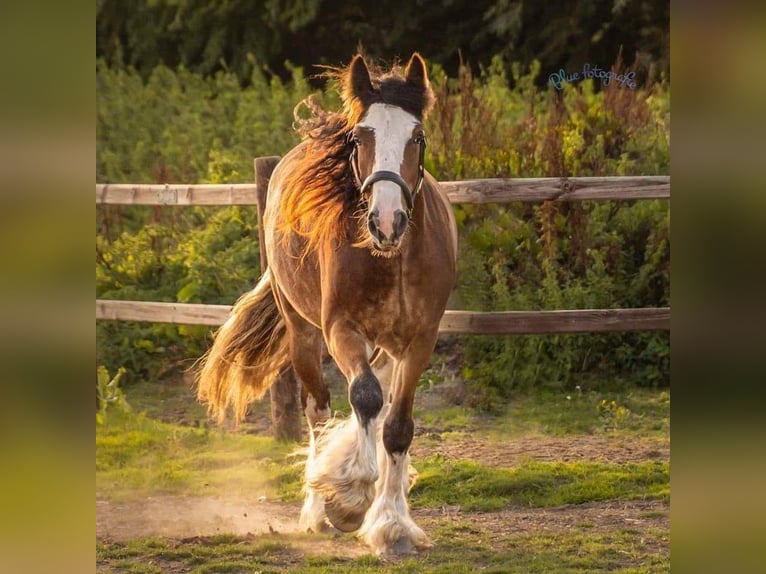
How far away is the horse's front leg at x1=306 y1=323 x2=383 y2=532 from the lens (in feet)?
12.6

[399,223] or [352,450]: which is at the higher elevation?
[399,223]

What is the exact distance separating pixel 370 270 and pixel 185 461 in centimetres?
228

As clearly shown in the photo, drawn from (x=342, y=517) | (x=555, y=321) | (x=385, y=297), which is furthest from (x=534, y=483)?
(x=385, y=297)

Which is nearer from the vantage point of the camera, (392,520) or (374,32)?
(392,520)

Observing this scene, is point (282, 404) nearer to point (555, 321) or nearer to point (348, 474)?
point (555, 321)

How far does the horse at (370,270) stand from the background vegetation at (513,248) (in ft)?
7.65

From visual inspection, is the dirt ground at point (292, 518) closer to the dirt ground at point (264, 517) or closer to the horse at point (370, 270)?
the dirt ground at point (264, 517)

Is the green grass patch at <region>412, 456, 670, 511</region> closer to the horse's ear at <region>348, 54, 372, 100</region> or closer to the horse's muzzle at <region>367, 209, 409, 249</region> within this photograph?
Answer: the horse's muzzle at <region>367, 209, 409, 249</region>

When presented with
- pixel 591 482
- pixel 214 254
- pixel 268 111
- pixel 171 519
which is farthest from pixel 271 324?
pixel 268 111

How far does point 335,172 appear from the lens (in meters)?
4.12

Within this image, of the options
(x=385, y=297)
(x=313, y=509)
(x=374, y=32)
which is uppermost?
(x=374, y=32)

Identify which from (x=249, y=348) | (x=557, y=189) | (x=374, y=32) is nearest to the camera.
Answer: (x=249, y=348)

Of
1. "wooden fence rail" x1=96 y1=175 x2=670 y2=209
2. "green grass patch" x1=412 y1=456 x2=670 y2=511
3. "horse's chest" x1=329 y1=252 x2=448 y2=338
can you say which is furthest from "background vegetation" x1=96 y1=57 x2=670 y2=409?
"horse's chest" x1=329 y1=252 x2=448 y2=338

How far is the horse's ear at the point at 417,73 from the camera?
390cm
